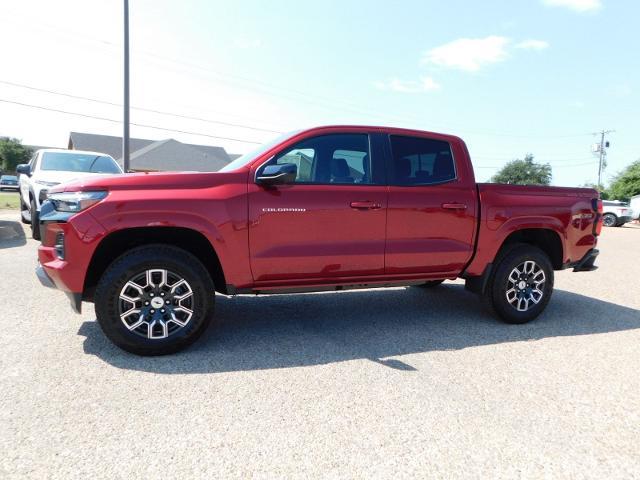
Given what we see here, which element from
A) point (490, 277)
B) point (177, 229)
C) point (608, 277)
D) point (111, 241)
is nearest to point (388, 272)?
point (490, 277)

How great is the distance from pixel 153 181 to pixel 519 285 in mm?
3705

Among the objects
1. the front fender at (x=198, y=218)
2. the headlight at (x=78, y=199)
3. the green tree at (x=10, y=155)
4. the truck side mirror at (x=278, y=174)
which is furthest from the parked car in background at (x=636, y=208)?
the green tree at (x=10, y=155)

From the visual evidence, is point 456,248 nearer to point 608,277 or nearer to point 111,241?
point 111,241

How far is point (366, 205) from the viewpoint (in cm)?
391

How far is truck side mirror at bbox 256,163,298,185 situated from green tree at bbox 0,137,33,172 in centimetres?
7682

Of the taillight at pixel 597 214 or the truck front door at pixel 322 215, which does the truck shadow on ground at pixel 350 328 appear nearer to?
the truck front door at pixel 322 215

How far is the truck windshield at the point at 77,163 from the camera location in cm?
904

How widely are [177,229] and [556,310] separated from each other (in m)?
4.45

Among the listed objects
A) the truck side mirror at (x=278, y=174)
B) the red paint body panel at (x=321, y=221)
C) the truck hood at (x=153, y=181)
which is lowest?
the red paint body panel at (x=321, y=221)

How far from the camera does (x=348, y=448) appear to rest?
7.52 feet

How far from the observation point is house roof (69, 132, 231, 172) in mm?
45844

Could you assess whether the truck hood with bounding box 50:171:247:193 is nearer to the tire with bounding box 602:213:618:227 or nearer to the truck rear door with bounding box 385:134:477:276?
the truck rear door with bounding box 385:134:477:276

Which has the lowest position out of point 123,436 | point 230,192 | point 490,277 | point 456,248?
point 123,436

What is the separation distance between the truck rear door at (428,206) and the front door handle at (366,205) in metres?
0.13
